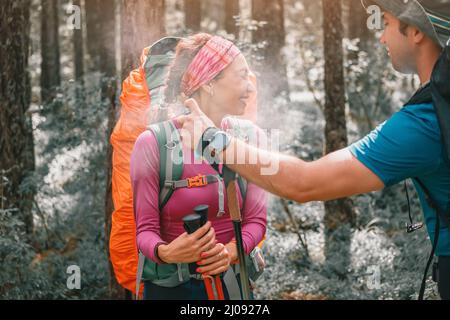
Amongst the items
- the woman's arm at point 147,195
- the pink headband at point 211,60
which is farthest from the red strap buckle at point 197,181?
the pink headband at point 211,60

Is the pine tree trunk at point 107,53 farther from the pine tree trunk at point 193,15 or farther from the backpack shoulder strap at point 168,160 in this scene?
the backpack shoulder strap at point 168,160

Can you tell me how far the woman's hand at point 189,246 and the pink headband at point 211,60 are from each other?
0.85 meters

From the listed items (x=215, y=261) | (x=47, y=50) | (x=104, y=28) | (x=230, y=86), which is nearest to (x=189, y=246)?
(x=215, y=261)

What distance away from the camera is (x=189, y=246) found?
10.9 feet

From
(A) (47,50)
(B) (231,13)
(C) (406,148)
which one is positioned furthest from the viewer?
(A) (47,50)

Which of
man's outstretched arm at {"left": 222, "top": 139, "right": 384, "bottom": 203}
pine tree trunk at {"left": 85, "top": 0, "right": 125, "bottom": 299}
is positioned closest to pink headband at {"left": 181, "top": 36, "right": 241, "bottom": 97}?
man's outstretched arm at {"left": 222, "top": 139, "right": 384, "bottom": 203}

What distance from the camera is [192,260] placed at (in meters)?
3.42

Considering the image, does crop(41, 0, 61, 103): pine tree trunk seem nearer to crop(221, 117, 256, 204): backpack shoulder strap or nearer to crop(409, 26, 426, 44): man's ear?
crop(221, 117, 256, 204): backpack shoulder strap

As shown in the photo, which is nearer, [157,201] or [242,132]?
[157,201]

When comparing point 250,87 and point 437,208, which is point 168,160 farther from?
point 437,208

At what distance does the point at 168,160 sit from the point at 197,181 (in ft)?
0.61

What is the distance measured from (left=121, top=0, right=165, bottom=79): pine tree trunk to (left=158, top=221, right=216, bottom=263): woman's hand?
2.44 metres
